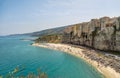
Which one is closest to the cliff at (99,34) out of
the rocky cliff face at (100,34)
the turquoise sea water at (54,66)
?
the rocky cliff face at (100,34)

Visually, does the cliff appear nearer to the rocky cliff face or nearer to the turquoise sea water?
the rocky cliff face

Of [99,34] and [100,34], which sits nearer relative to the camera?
[100,34]

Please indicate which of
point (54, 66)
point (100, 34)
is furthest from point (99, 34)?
point (54, 66)

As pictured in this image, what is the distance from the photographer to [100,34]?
196 ft

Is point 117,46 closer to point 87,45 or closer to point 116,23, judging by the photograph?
point 116,23

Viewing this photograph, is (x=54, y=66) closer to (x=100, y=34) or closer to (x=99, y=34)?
(x=100, y=34)

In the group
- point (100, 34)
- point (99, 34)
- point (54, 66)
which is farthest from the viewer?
point (99, 34)

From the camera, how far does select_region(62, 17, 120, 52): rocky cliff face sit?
2081 inches

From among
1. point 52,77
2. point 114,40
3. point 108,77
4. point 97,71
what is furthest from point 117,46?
point 52,77

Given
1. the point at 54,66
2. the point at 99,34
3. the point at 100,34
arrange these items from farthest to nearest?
the point at 99,34 → the point at 100,34 → the point at 54,66

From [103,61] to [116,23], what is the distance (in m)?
16.0

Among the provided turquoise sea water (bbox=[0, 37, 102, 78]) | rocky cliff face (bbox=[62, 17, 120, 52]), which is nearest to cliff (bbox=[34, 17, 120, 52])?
rocky cliff face (bbox=[62, 17, 120, 52])

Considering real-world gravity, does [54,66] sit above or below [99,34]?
below

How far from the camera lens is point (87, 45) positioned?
2864 inches
